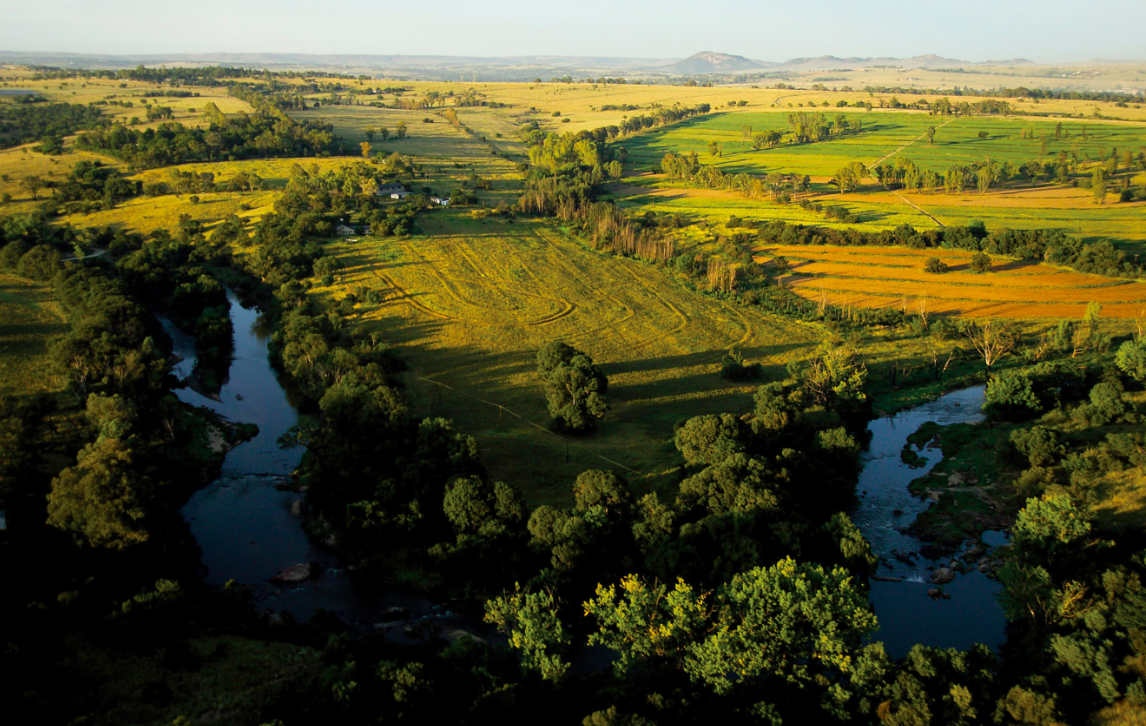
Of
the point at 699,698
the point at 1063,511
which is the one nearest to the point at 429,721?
the point at 699,698

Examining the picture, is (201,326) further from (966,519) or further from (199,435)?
(966,519)

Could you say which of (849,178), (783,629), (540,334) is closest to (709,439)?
(783,629)

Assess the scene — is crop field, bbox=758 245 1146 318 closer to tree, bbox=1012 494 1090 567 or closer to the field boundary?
the field boundary

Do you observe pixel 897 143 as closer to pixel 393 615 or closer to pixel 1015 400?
pixel 1015 400

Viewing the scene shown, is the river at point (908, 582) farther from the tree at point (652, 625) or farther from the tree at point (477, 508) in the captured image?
the tree at point (477, 508)

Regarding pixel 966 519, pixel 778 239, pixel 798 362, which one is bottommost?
pixel 966 519

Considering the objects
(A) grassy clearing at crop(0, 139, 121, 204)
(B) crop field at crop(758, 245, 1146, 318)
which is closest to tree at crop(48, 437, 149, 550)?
(B) crop field at crop(758, 245, 1146, 318)

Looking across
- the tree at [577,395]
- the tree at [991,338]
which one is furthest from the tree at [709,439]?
the tree at [991,338]
